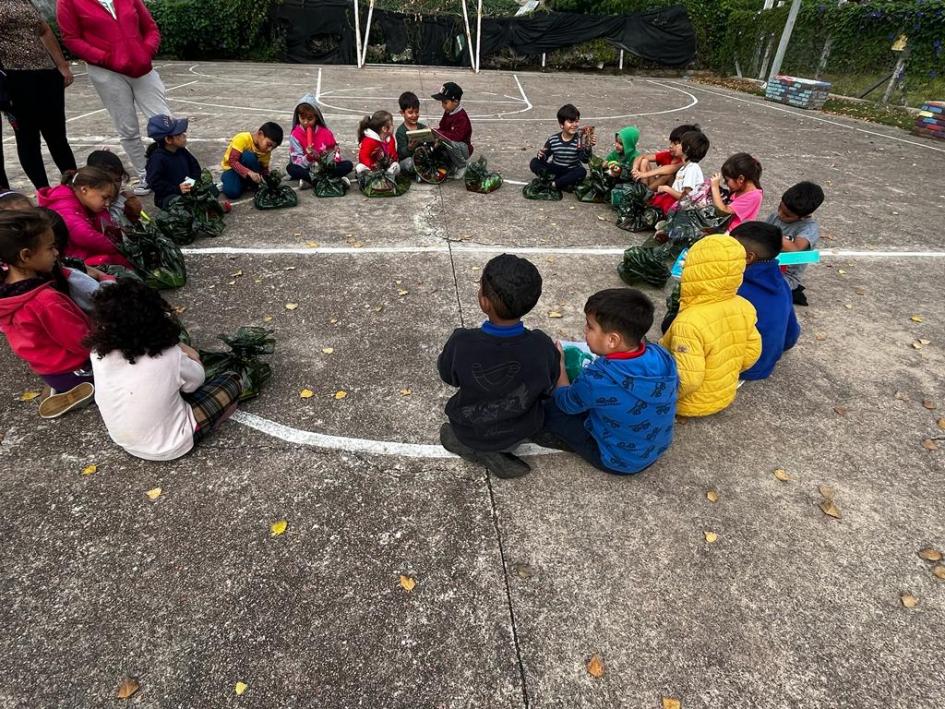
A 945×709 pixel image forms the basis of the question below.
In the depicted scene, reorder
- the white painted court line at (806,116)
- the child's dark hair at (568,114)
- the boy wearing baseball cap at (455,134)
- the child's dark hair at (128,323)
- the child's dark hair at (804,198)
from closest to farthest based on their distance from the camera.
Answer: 1. the child's dark hair at (128,323)
2. the child's dark hair at (804,198)
3. the child's dark hair at (568,114)
4. the boy wearing baseball cap at (455,134)
5. the white painted court line at (806,116)

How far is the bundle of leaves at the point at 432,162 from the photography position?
7.41 metres

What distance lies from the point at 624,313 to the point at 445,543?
1.51 m

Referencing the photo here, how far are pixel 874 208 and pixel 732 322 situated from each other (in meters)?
6.23

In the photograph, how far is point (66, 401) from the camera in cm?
341

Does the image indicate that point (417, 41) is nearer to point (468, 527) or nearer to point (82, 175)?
point (82, 175)

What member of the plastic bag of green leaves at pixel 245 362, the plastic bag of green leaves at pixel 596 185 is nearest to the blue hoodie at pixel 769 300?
the plastic bag of green leaves at pixel 245 362

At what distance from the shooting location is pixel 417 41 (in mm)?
22141

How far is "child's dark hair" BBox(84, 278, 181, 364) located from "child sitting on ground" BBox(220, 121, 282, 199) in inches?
175

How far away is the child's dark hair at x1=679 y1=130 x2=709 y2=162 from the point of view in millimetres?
5723

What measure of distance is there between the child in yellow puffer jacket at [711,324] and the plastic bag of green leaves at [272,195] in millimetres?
5185

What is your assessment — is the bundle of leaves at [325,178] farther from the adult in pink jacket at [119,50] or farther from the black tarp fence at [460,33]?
the black tarp fence at [460,33]

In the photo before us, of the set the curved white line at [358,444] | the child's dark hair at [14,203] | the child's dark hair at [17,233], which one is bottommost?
the curved white line at [358,444]

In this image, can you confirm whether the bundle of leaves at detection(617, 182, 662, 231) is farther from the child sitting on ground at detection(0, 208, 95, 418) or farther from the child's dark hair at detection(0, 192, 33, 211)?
the child's dark hair at detection(0, 192, 33, 211)

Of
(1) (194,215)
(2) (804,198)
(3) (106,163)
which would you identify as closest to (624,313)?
(2) (804,198)
